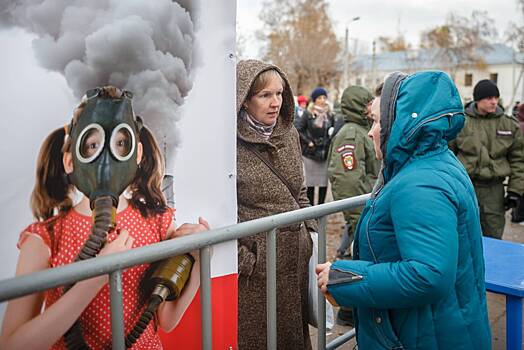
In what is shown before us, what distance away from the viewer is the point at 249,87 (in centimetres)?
253

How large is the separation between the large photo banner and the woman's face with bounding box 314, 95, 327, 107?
5.67 metres

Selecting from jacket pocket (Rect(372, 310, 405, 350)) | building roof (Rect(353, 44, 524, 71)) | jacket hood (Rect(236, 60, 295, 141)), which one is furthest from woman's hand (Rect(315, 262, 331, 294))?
building roof (Rect(353, 44, 524, 71))

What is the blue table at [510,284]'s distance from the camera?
2541 millimetres

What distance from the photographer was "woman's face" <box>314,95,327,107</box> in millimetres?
7516

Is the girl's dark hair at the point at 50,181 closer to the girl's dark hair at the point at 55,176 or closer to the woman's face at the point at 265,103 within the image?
the girl's dark hair at the point at 55,176

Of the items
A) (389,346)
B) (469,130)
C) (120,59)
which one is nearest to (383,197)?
(389,346)

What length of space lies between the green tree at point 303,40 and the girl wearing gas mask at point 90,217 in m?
41.2

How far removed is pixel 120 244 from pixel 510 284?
1.83 m

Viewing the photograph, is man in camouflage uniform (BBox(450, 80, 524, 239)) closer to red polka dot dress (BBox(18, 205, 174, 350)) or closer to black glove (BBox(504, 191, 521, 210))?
black glove (BBox(504, 191, 521, 210))

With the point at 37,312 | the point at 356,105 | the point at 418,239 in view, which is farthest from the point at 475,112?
the point at 37,312

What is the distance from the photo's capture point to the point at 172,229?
5.83 ft

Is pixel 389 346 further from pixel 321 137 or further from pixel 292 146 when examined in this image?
pixel 321 137

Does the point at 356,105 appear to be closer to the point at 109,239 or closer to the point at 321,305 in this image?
the point at 321,305

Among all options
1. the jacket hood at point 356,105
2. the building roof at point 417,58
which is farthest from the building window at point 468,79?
the jacket hood at point 356,105
